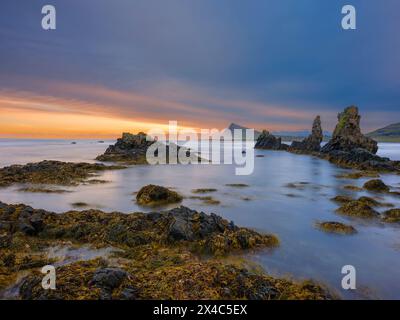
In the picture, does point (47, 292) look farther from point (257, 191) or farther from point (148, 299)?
point (257, 191)

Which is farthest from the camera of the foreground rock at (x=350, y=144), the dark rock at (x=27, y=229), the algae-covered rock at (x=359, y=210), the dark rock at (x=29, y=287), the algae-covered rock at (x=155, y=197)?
the foreground rock at (x=350, y=144)

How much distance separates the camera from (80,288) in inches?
291

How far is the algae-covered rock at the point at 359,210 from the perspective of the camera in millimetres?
17731

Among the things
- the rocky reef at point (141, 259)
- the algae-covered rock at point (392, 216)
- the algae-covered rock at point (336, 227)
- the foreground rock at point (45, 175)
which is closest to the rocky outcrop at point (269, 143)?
the foreground rock at point (45, 175)

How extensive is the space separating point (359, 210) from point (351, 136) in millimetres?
56530

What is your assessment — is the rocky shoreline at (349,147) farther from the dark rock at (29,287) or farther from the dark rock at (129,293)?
the dark rock at (29,287)

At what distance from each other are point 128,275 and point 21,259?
463 centimetres

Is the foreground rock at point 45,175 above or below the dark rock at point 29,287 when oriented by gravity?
above

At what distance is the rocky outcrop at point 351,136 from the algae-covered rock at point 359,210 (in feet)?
171

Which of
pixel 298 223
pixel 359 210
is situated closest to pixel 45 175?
pixel 298 223

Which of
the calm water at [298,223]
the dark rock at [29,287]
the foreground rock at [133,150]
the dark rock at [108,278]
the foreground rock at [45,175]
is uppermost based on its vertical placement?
the foreground rock at [133,150]

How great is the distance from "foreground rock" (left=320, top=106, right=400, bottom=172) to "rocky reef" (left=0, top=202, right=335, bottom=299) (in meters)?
46.3

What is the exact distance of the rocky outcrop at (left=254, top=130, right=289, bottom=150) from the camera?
12104 cm

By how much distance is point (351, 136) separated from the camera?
67438mm
